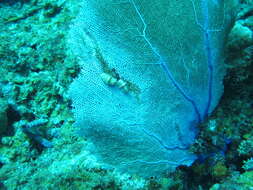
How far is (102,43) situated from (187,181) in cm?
200

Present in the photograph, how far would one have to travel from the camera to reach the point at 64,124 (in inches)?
A: 151

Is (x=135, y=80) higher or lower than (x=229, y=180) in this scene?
higher

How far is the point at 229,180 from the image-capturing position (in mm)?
2172

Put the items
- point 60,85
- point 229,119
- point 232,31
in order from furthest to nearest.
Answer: point 60,85
point 232,31
point 229,119

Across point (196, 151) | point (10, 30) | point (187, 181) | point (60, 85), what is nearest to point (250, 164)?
point (196, 151)

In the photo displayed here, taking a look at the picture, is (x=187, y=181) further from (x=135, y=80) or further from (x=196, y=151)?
(x=135, y=80)

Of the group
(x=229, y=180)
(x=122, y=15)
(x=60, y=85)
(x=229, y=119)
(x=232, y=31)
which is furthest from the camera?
(x=60, y=85)

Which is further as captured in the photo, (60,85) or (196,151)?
(60,85)

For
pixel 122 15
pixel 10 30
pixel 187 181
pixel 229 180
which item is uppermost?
pixel 122 15

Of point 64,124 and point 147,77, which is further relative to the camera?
point 64,124

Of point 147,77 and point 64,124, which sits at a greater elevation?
point 147,77

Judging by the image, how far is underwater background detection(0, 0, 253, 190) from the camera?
2613 mm

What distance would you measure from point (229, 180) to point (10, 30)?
246 inches

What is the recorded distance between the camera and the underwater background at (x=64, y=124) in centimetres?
261
